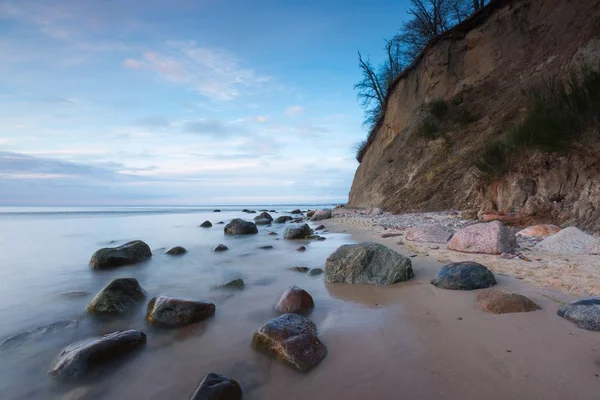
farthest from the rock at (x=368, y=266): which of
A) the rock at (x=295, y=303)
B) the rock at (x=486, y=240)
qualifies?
the rock at (x=486, y=240)

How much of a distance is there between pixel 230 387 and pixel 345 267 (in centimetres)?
246

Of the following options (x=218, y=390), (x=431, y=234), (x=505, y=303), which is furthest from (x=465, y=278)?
(x=431, y=234)

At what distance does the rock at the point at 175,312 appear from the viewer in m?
2.71

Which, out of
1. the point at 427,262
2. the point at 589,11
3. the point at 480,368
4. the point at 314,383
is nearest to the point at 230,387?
the point at 314,383

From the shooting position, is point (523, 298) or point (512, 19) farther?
point (512, 19)

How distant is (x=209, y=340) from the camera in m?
2.40

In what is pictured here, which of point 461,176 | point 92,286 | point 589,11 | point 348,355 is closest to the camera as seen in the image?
point 348,355

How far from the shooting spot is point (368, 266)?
3.83m

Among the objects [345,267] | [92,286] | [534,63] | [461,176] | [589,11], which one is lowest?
[92,286]

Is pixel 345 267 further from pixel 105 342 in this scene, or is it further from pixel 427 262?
pixel 105 342

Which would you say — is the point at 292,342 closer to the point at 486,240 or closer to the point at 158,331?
the point at 158,331

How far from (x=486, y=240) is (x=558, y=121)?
3.26m

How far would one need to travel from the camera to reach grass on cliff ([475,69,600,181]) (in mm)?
5547

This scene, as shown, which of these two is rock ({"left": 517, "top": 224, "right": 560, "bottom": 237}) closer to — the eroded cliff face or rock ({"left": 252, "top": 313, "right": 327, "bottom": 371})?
the eroded cliff face
